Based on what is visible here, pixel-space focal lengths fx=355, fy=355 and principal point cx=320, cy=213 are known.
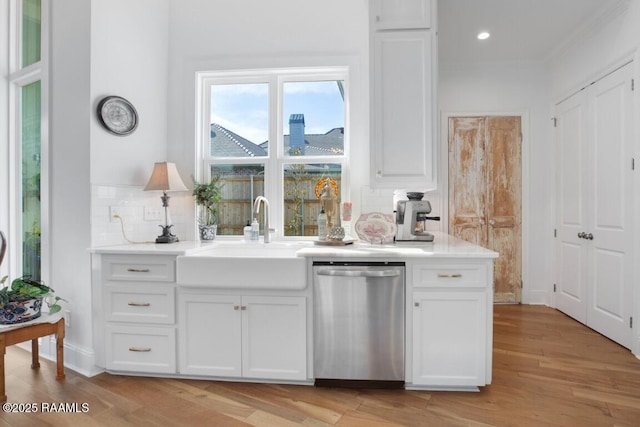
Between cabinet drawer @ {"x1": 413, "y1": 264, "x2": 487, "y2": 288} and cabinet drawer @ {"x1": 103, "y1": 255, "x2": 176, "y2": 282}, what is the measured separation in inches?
61.8

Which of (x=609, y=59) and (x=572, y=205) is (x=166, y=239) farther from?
(x=609, y=59)

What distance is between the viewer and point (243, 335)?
224cm

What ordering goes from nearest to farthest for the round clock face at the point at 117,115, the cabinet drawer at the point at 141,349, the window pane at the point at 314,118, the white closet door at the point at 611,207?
the cabinet drawer at the point at 141,349, the round clock face at the point at 117,115, the white closet door at the point at 611,207, the window pane at the point at 314,118

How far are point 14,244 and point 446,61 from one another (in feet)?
15.4

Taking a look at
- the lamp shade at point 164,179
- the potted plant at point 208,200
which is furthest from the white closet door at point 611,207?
the lamp shade at point 164,179

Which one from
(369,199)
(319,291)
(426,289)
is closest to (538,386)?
(426,289)

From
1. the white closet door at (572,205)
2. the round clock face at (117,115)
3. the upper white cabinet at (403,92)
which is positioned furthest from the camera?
the white closet door at (572,205)

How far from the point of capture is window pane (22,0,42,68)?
3027 mm

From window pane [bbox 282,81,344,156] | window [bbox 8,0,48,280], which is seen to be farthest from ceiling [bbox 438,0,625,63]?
window [bbox 8,0,48,280]

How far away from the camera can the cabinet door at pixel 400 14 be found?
8.05ft

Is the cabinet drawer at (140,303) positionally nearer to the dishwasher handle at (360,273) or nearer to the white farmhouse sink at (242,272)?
the white farmhouse sink at (242,272)

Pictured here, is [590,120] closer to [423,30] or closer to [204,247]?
[423,30]

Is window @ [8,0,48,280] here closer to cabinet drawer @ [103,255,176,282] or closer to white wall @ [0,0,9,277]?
white wall @ [0,0,9,277]

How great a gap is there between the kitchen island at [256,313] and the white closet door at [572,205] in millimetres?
1988
